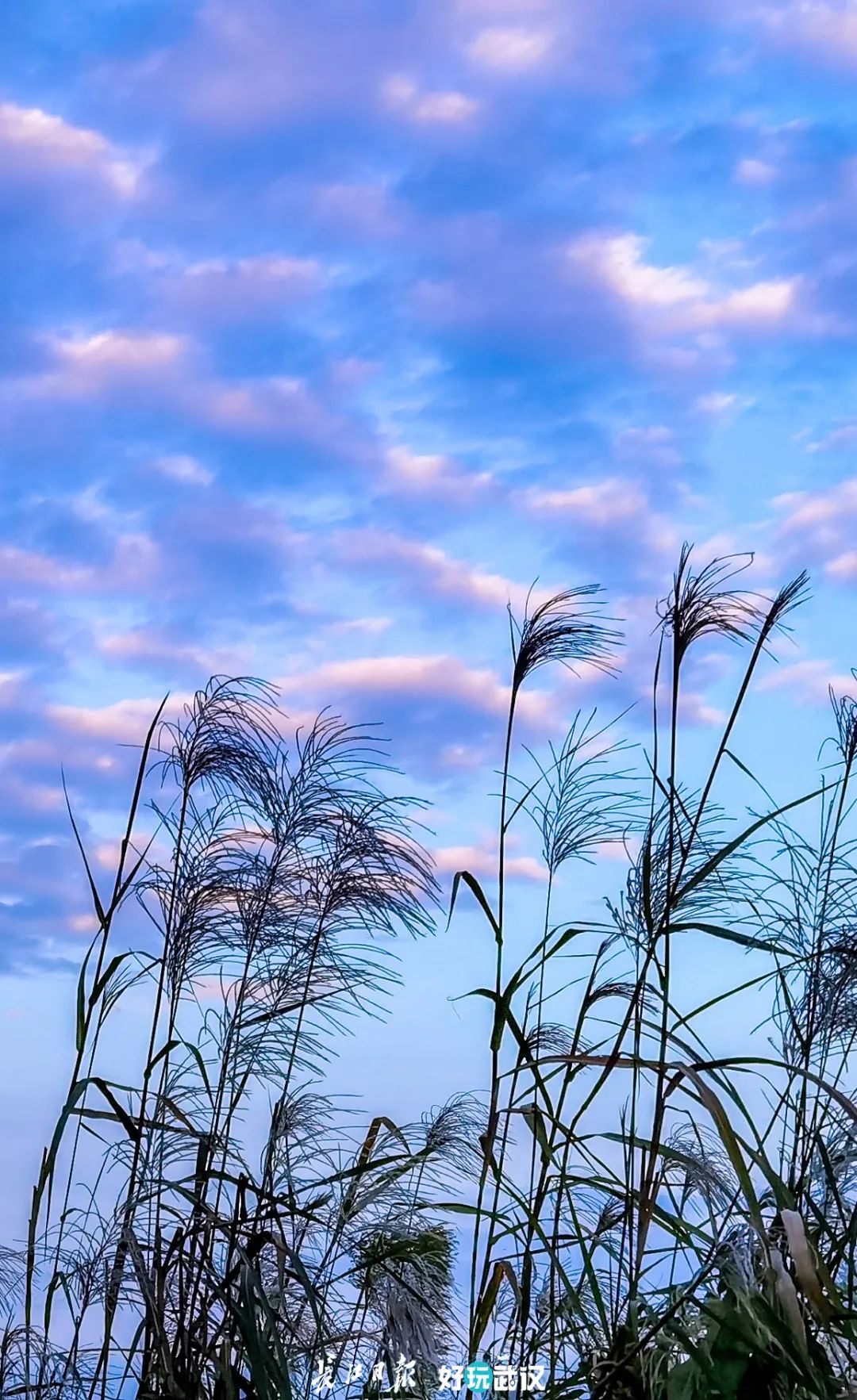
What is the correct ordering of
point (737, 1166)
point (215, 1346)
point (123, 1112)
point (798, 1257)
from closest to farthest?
point (798, 1257) < point (737, 1166) < point (215, 1346) < point (123, 1112)

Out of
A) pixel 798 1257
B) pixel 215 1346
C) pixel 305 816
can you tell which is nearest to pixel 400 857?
pixel 305 816

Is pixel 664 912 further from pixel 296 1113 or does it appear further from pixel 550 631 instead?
pixel 296 1113

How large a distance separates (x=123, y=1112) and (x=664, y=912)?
90 cm

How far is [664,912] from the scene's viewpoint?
222 centimetres

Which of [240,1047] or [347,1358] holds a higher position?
[240,1047]

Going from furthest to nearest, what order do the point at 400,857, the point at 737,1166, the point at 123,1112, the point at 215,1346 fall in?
the point at 400,857 < the point at 123,1112 < the point at 215,1346 < the point at 737,1166

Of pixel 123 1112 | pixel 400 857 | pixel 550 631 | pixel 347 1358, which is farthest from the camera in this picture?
pixel 400 857

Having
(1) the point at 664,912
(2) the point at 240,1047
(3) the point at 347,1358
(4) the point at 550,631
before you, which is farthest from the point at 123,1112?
(4) the point at 550,631

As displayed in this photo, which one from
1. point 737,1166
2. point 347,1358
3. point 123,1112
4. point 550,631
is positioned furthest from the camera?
point 550,631

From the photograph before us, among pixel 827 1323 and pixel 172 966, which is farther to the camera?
pixel 172 966

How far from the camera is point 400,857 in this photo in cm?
286

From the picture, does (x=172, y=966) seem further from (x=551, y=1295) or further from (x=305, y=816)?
(x=551, y=1295)

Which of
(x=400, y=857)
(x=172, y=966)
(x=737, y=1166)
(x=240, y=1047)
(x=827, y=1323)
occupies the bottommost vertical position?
(x=827, y=1323)

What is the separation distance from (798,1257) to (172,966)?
1529 millimetres
